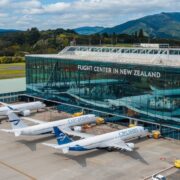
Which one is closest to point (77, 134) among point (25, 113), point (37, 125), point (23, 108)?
point (37, 125)

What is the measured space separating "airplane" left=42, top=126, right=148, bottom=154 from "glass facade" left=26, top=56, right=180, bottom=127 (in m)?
7.55

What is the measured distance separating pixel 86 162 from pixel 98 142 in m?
5.64

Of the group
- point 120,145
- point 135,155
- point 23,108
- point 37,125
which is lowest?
point 135,155

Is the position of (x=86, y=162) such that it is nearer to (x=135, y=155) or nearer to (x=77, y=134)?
(x=135, y=155)

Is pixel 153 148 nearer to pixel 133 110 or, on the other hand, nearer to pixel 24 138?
pixel 133 110

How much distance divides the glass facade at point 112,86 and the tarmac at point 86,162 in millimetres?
7814

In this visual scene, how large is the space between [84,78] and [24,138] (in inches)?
996

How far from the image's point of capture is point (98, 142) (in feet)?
215

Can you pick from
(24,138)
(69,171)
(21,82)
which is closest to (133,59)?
(24,138)

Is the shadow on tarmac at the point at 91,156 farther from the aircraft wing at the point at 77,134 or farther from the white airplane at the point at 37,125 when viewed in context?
the white airplane at the point at 37,125

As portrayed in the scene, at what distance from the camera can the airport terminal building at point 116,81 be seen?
74375 millimetres

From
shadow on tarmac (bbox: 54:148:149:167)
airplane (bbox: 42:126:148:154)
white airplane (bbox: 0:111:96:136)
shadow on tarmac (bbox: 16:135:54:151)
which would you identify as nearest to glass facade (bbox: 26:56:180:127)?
airplane (bbox: 42:126:148:154)

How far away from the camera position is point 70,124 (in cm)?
8025

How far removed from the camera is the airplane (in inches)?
2437
